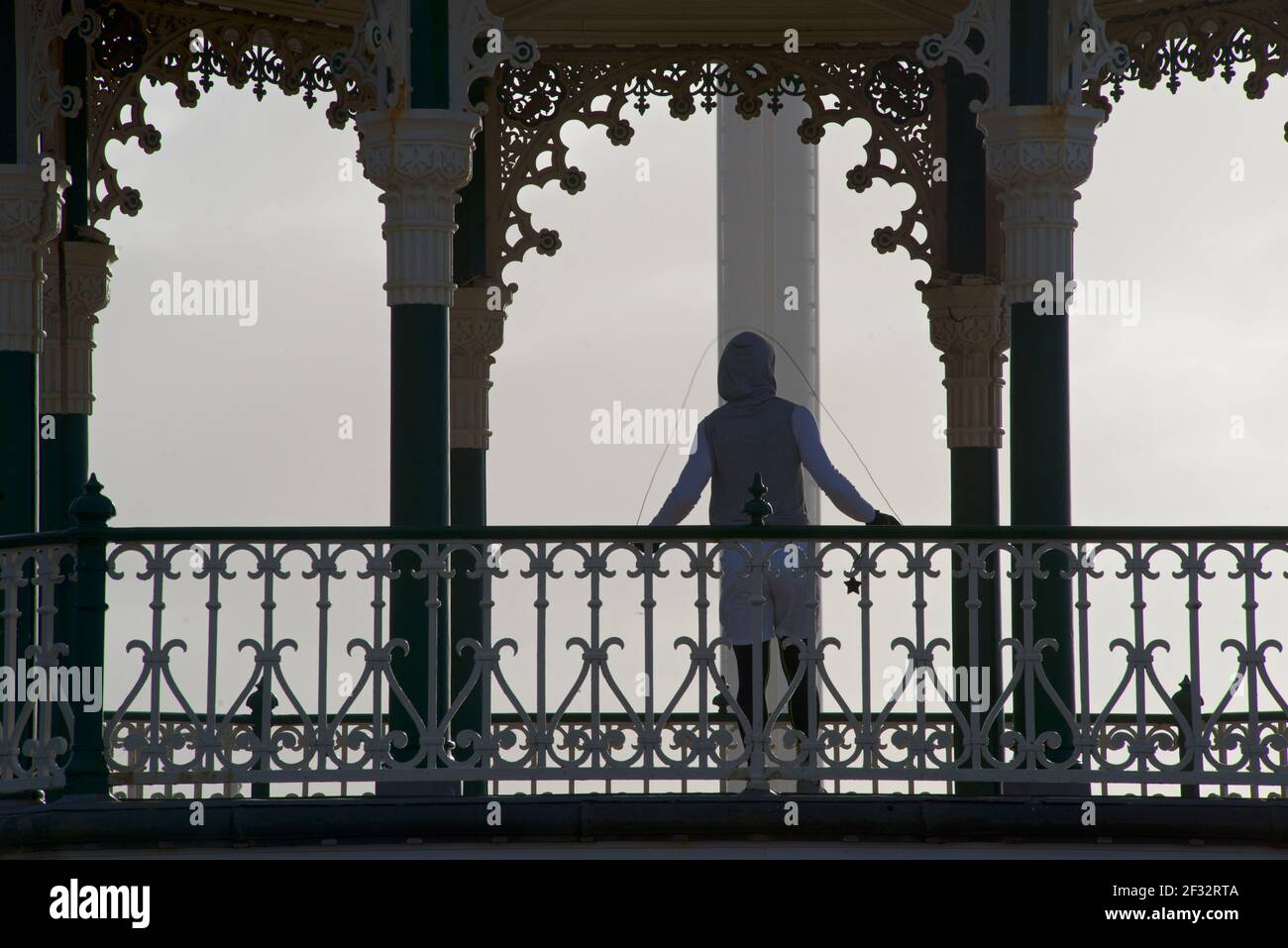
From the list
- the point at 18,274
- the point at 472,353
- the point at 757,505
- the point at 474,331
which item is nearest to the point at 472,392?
the point at 472,353

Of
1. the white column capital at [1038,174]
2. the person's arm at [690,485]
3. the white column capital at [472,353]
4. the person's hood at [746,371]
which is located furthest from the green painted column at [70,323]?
the white column capital at [1038,174]

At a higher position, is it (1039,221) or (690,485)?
(1039,221)

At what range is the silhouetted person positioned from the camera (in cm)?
859

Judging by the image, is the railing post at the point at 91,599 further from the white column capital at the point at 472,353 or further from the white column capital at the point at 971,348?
the white column capital at the point at 971,348

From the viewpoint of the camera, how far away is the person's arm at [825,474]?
852 cm

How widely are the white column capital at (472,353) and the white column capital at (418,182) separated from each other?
3.60 meters

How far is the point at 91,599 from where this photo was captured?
8.41 metres

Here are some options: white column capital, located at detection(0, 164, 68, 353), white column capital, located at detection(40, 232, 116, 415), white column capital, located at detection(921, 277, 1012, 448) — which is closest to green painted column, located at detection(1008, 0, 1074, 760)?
white column capital, located at detection(921, 277, 1012, 448)

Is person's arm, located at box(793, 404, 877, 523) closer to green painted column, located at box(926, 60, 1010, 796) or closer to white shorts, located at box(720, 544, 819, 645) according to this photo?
white shorts, located at box(720, 544, 819, 645)

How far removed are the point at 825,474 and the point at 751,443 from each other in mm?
369

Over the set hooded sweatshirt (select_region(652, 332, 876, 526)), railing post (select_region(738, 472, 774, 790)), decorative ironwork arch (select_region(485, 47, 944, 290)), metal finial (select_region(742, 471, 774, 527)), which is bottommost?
railing post (select_region(738, 472, 774, 790))

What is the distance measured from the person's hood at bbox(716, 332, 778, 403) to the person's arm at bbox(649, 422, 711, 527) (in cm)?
18

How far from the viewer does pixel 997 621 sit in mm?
10984

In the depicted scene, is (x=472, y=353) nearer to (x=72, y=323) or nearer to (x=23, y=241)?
(x=72, y=323)
